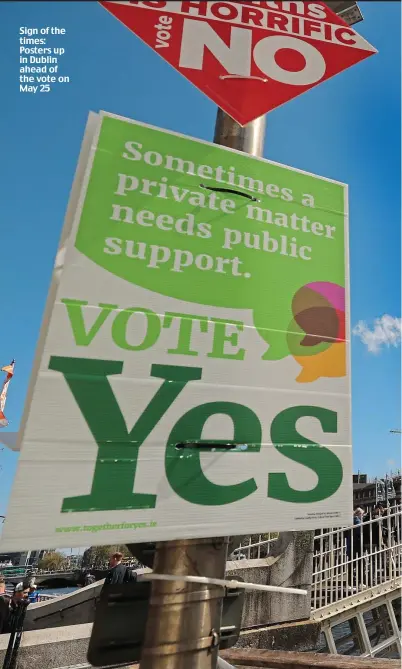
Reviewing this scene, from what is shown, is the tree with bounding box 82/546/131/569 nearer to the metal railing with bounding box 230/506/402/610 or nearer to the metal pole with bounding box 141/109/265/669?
the metal railing with bounding box 230/506/402/610

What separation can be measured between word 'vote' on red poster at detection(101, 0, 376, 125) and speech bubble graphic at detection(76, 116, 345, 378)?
0.64 meters

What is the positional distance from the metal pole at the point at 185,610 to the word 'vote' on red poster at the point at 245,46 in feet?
8.26

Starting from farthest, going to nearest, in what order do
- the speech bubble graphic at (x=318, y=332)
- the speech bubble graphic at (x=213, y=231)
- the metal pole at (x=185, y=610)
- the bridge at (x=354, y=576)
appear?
the bridge at (x=354, y=576)
the speech bubble graphic at (x=318, y=332)
the speech bubble graphic at (x=213, y=231)
the metal pole at (x=185, y=610)

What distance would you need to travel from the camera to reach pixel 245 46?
9.49 ft

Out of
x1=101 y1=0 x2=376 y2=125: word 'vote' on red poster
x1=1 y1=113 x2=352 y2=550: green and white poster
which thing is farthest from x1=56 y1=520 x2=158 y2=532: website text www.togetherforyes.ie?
x1=101 y1=0 x2=376 y2=125: word 'vote' on red poster

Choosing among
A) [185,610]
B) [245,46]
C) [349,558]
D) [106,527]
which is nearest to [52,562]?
[349,558]

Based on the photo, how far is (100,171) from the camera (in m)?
2.09

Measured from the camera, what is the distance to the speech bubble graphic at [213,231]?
203 centimetres

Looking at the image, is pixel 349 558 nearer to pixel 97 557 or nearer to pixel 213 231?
pixel 213 231

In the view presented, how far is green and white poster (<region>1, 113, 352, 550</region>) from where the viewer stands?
166cm

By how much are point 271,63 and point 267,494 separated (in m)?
2.82

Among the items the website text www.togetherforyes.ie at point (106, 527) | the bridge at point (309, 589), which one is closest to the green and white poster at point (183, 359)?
the website text www.togetherforyes.ie at point (106, 527)

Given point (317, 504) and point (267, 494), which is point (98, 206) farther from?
point (317, 504)

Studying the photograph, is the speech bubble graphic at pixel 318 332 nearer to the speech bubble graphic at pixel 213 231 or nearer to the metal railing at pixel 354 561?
the speech bubble graphic at pixel 213 231
